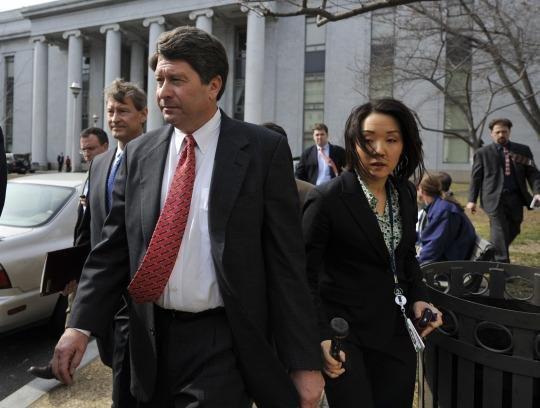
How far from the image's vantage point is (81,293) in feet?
6.41

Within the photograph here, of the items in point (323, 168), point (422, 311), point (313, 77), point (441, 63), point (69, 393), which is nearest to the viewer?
point (422, 311)

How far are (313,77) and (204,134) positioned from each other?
114 feet

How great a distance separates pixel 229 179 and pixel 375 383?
1.27m

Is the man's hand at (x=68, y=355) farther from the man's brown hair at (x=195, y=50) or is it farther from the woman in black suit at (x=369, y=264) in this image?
the man's brown hair at (x=195, y=50)

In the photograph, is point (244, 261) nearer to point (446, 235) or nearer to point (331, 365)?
point (331, 365)

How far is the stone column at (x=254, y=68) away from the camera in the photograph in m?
34.1

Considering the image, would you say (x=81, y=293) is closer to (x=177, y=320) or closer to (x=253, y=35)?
(x=177, y=320)

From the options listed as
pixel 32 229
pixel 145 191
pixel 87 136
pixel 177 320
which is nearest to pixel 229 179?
pixel 145 191

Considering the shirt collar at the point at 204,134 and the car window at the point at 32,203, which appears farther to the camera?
the car window at the point at 32,203

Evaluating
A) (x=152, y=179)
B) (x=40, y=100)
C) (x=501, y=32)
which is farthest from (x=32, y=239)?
(x=40, y=100)

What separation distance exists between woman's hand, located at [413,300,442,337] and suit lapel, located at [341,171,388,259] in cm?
29

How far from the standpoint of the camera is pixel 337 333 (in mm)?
1918

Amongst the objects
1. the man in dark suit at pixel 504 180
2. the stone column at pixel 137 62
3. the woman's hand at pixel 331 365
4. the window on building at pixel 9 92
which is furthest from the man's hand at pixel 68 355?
the window on building at pixel 9 92

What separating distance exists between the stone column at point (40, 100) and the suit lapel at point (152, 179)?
156ft
